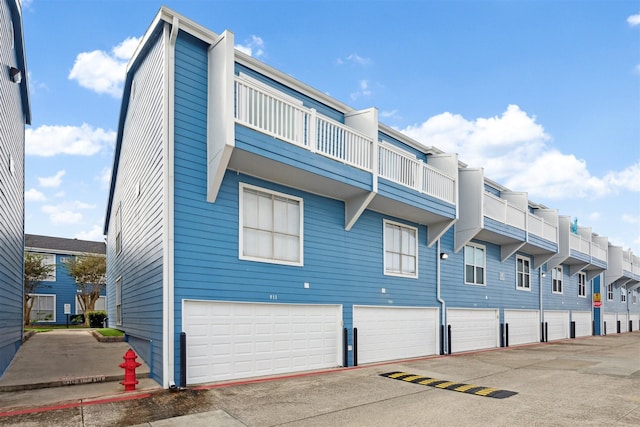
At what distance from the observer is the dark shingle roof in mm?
34062

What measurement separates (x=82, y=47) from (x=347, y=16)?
7.50 m

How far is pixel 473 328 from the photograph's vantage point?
59.1 feet

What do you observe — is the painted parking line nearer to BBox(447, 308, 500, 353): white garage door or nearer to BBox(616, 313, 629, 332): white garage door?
BBox(447, 308, 500, 353): white garage door

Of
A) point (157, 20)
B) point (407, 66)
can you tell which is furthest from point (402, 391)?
point (407, 66)

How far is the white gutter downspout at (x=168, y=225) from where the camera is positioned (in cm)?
892

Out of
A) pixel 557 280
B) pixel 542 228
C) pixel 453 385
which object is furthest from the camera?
Result: pixel 557 280

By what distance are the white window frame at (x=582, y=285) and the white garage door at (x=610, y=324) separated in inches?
145

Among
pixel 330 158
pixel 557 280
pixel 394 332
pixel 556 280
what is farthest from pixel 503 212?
pixel 330 158

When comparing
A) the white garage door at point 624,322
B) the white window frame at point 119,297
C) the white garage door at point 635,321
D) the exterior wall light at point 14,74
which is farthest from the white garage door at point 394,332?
the white garage door at point 635,321

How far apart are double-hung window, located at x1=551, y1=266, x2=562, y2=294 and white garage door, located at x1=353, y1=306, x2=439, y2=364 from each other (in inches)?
482

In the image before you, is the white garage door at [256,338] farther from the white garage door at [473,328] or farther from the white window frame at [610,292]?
the white window frame at [610,292]

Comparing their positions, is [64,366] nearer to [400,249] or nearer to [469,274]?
[400,249]

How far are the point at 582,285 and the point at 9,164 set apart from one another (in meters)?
30.0

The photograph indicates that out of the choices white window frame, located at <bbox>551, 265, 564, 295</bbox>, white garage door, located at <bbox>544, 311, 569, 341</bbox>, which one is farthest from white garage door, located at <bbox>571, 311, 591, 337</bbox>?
white window frame, located at <bbox>551, 265, 564, 295</bbox>
